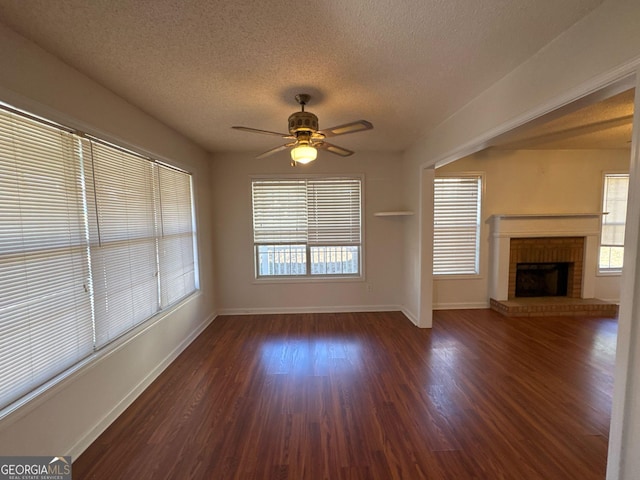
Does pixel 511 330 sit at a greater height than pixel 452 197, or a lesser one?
lesser

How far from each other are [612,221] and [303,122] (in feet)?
18.4

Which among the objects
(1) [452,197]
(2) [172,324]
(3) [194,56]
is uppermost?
(3) [194,56]

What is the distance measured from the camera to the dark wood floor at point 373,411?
164 centimetres

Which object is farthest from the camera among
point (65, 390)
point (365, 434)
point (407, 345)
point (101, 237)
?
point (407, 345)

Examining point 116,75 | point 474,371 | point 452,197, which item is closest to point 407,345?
point 474,371

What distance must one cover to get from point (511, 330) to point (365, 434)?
285cm

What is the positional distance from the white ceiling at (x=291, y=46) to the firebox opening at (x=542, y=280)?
3549 mm

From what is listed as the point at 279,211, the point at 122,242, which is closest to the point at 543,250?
the point at 279,211

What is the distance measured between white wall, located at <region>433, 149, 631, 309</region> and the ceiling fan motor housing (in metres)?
2.90

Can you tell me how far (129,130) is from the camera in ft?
7.75

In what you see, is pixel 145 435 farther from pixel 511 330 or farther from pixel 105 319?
pixel 511 330

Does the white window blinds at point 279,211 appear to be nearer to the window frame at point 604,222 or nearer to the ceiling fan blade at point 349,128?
the ceiling fan blade at point 349,128

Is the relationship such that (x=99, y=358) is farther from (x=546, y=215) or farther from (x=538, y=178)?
(x=538, y=178)

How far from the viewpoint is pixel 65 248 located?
1.73 meters
